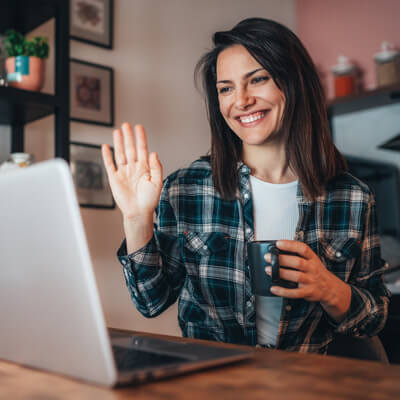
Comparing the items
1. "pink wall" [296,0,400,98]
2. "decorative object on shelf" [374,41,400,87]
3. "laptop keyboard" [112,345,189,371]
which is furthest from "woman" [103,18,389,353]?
"pink wall" [296,0,400,98]

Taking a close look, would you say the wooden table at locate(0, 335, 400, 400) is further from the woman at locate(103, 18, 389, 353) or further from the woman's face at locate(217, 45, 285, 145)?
the woman's face at locate(217, 45, 285, 145)

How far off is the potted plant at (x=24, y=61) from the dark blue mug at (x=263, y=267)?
1.15m

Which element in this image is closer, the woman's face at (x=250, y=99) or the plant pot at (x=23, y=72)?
the woman's face at (x=250, y=99)

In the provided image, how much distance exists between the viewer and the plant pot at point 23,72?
1627 mm

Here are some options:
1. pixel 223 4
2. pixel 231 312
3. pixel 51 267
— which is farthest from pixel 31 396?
pixel 223 4

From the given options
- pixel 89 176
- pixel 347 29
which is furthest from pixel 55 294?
pixel 347 29

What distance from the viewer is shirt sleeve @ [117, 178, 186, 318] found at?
105 cm

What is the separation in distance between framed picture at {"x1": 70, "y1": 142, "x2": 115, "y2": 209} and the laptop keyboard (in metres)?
1.46

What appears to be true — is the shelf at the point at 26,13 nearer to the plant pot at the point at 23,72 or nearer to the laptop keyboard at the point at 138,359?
the plant pot at the point at 23,72

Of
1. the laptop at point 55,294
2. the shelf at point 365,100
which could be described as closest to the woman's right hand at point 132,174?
the laptop at point 55,294

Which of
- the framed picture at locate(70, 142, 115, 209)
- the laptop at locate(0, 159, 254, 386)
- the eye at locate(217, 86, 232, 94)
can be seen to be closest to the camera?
the laptop at locate(0, 159, 254, 386)

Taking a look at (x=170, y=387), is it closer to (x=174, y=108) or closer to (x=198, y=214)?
(x=198, y=214)

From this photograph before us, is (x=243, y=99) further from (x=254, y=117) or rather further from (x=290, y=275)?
(x=290, y=275)

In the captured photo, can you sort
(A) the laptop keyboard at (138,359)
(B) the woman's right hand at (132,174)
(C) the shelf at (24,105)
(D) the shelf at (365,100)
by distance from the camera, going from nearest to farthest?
(A) the laptop keyboard at (138,359) → (B) the woman's right hand at (132,174) → (C) the shelf at (24,105) → (D) the shelf at (365,100)
